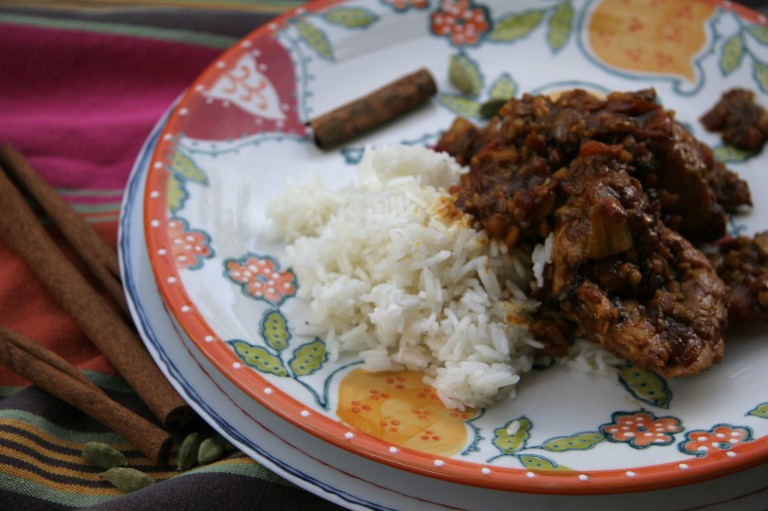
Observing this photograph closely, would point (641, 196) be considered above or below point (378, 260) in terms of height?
above

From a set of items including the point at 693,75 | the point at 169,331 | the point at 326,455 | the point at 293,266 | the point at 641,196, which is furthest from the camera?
the point at 693,75

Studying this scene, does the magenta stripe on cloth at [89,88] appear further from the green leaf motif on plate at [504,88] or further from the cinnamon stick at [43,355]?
the green leaf motif on plate at [504,88]

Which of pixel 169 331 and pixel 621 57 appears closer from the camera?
pixel 169 331

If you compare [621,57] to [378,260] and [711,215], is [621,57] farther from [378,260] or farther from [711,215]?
[378,260]

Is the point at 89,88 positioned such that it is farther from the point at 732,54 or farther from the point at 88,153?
the point at 732,54

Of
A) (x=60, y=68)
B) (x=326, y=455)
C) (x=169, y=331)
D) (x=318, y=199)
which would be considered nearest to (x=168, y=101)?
(x=60, y=68)

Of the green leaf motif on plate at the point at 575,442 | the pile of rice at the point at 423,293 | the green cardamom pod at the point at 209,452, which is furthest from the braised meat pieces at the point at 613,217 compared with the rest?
the green cardamom pod at the point at 209,452
